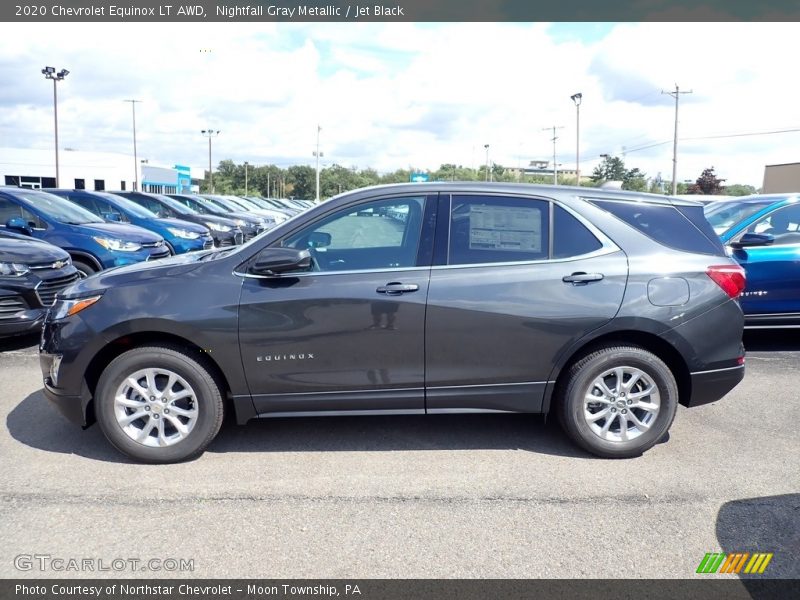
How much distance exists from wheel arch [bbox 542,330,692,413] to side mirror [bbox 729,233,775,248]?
320 centimetres

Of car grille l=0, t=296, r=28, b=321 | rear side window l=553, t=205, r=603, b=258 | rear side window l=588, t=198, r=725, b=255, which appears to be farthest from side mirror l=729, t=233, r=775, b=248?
car grille l=0, t=296, r=28, b=321

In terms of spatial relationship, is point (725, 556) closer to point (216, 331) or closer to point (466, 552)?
point (466, 552)

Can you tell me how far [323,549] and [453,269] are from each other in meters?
1.87

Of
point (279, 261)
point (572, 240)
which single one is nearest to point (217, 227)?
point (279, 261)

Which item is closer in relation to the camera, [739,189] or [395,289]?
[395,289]

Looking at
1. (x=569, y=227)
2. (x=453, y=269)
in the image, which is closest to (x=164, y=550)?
(x=453, y=269)

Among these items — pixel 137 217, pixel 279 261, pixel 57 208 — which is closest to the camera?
pixel 279 261

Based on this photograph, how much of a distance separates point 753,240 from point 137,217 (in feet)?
35.8

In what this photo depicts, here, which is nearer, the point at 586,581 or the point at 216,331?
the point at 586,581

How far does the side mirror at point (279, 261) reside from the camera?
3992mm

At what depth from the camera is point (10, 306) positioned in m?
6.69

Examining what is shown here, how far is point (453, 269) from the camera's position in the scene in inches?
162

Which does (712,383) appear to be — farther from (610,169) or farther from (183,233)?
(610,169)

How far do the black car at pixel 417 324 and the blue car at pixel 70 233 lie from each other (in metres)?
5.54
